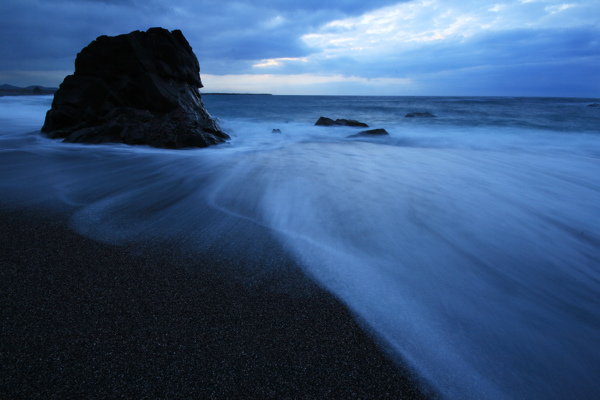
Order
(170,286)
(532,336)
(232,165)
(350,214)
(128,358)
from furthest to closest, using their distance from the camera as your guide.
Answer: (232,165)
(350,214)
(170,286)
(532,336)
(128,358)

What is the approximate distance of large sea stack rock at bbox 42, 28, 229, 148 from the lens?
7.91m

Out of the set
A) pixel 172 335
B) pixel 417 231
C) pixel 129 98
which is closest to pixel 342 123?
pixel 129 98

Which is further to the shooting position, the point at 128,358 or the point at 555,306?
the point at 555,306

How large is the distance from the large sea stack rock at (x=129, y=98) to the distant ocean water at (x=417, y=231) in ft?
5.08

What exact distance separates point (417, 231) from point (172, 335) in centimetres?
249

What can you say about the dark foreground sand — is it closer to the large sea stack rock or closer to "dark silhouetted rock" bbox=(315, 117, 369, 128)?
the large sea stack rock

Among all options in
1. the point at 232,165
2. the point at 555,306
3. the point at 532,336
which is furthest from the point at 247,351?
the point at 232,165

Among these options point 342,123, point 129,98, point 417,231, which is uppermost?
point 129,98

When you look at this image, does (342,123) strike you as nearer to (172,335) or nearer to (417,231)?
(417,231)

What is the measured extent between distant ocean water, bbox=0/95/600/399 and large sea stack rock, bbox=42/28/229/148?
1.55 m

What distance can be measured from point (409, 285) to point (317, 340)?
2.98 ft

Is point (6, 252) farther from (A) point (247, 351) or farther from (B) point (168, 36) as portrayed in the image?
(B) point (168, 36)

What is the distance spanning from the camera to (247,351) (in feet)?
4.86

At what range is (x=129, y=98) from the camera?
361 inches
